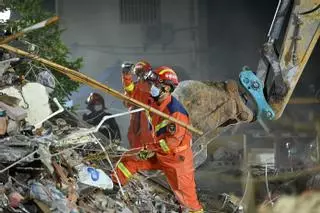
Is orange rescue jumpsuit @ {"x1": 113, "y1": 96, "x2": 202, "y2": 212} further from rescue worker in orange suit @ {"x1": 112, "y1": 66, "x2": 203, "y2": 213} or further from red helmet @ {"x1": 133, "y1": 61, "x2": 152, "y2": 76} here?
red helmet @ {"x1": 133, "y1": 61, "x2": 152, "y2": 76}

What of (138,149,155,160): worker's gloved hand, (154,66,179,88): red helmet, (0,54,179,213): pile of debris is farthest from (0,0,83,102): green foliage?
(138,149,155,160): worker's gloved hand

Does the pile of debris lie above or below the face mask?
below

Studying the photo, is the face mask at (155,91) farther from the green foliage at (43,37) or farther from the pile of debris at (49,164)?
the green foliage at (43,37)

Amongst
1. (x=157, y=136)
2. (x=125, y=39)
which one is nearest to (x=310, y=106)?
(x=157, y=136)

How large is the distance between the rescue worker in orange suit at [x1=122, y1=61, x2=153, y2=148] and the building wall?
7.33 metres

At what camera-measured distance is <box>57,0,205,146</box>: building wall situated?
53.9 ft

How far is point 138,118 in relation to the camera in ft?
27.2

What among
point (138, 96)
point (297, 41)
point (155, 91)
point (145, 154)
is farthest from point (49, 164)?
point (297, 41)

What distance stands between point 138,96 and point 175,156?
1.81 metres

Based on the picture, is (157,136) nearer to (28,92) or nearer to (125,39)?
(28,92)

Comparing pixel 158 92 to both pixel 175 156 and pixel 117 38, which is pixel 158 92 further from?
pixel 117 38

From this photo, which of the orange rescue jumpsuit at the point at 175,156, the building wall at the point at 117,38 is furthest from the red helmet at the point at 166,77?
the building wall at the point at 117,38

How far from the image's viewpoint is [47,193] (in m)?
5.39

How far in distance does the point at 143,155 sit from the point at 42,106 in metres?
1.28
